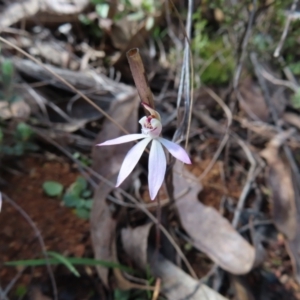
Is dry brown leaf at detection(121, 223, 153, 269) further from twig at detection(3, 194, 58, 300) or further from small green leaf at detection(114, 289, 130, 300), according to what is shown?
twig at detection(3, 194, 58, 300)

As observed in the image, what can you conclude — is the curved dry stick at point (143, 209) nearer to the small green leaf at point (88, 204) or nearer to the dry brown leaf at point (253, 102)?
the small green leaf at point (88, 204)

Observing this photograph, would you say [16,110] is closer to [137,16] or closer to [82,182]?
[82,182]

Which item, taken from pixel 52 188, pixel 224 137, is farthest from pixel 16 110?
pixel 224 137

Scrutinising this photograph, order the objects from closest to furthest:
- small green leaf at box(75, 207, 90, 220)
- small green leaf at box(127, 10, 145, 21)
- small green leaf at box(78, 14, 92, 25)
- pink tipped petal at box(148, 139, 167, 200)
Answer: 1. pink tipped petal at box(148, 139, 167, 200)
2. small green leaf at box(75, 207, 90, 220)
3. small green leaf at box(127, 10, 145, 21)
4. small green leaf at box(78, 14, 92, 25)

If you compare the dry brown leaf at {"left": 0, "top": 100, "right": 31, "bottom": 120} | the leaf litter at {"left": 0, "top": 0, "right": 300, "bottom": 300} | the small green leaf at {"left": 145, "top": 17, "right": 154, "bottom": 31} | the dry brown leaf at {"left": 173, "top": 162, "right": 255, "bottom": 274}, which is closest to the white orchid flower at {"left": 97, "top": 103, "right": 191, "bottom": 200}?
the leaf litter at {"left": 0, "top": 0, "right": 300, "bottom": 300}

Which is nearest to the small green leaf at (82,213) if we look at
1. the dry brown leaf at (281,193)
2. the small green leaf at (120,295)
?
the small green leaf at (120,295)
